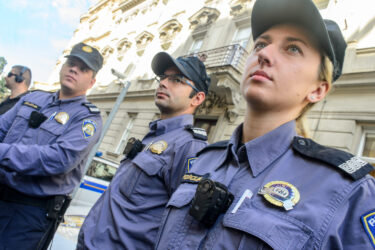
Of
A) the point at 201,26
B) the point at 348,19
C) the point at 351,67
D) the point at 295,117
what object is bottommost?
the point at 295,117

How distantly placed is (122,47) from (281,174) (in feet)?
65.2

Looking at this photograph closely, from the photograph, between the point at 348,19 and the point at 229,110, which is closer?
the point at 348,19

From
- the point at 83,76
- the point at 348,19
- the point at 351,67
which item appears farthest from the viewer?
the point at 348,19

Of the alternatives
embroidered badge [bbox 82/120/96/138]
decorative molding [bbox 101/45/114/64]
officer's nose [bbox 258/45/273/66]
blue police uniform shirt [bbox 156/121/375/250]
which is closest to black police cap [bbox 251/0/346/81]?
officer's nose [bbox 258/45/273/66]

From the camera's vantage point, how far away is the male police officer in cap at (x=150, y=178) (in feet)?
5.09

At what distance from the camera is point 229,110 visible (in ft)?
27.1

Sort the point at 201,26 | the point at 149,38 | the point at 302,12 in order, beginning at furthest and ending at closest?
the point at 149,38 < the point at 201,26 < the point at 302,12

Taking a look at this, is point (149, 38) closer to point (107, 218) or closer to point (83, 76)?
point (83, 76)

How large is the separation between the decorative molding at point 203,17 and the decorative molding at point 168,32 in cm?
125

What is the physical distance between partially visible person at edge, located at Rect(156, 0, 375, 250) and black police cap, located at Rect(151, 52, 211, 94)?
1.02 meters

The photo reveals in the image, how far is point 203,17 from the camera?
12336mm

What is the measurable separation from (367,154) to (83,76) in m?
5.57

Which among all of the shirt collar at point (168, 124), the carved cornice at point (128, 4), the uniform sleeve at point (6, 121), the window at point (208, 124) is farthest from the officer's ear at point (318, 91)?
the carved cornice at point (128, 4)

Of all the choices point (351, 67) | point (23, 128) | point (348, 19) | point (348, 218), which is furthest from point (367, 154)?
point (23, 128)
